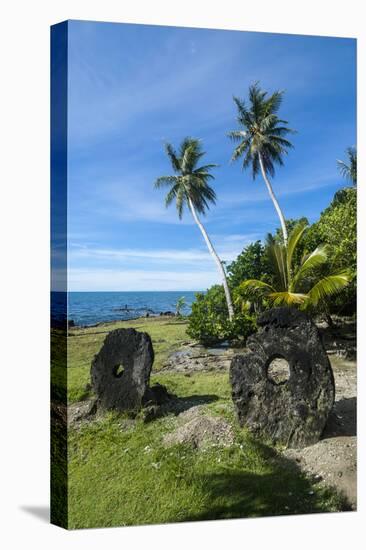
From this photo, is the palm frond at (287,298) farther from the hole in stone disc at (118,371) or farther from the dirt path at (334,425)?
the hole in stone disc at (118,371)

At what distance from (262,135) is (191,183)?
3.78ft

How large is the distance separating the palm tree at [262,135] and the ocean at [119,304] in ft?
5.46

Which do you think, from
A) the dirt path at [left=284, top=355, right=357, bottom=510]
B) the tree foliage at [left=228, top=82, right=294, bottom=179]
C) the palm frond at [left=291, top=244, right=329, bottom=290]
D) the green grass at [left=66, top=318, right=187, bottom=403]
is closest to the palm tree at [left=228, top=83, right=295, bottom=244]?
the tree foliage at [left=228, top=82, right=294, bottom=179]

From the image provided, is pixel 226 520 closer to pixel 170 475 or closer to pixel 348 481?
pixel 170 475

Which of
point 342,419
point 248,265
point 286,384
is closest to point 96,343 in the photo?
point 248,265

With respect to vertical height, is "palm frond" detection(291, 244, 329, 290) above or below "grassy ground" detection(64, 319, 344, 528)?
above

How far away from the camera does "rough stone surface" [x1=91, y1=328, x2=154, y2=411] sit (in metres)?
7.14

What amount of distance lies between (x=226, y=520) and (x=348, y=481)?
1533mm

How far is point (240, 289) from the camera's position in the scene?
7414mm

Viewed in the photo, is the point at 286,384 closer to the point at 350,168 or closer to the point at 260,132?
the point at 350,168

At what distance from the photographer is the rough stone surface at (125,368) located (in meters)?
7.14

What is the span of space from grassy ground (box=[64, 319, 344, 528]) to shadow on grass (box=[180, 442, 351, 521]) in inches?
0.4

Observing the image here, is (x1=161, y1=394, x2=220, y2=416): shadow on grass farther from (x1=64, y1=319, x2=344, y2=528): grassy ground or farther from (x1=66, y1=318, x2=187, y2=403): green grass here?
(x1=66, y1=318, x2=187, y2=403): green grass

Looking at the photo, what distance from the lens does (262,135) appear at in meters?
7.05
